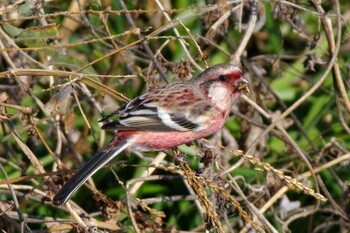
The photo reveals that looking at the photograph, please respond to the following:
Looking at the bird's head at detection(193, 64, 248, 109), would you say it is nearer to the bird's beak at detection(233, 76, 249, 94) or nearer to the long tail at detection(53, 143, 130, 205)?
the bird's beak at detection(233, 76, 249, 94)

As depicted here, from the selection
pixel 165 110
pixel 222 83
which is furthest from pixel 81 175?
pixel 222 83

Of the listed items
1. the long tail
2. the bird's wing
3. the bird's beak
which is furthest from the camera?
the bird's beak

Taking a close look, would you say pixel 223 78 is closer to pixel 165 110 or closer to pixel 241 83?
pixel 241 83

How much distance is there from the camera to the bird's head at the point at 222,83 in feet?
13.4

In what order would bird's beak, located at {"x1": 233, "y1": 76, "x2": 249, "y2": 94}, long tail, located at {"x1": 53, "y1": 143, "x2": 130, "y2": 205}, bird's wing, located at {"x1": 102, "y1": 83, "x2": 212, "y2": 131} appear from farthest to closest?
bird's beak, located at {"x1": 233, "y1": 76, "x2": 249, "y2": 94} < bird's wing, located at {"x1": 102, "y1": 83, "x2": 212, "y2": 131} < long tail, located at {"x1": 53, "y1": 143, "x2": 130, "y2": 205}

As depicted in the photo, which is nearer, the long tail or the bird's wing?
the long tail

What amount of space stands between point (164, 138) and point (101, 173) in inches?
53.9

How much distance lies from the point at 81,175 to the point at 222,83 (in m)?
0.93

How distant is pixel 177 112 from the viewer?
4.11 metres

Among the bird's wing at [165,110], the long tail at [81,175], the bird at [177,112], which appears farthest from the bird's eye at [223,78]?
the long tail at [81,175]

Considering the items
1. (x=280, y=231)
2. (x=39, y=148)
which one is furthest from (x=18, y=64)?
(x=280, y=231)

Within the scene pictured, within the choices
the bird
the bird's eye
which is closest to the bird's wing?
the bird

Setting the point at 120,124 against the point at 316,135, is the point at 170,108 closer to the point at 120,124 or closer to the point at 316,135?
the point at 120,124

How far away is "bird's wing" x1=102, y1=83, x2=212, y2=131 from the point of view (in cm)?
397
